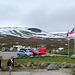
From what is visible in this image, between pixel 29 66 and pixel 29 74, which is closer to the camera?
pixel 29 74

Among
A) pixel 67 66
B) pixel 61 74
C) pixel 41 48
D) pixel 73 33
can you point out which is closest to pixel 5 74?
pixel 61 74

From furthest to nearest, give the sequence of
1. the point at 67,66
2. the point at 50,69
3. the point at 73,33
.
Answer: the point at 73,33
the point at 67,66
the point at 50,69

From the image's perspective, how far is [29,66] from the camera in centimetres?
1695

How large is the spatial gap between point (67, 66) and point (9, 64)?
19.7 ft

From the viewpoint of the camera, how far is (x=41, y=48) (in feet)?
151

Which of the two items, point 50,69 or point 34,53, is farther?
point 34,53

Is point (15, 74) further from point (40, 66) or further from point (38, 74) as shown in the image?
point (40, 66)

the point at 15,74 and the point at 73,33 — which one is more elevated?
the point at 73,33

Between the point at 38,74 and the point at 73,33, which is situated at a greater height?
the point at 73,33

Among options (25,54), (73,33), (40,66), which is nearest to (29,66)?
(40,66)

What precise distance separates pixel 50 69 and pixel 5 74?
4202mm

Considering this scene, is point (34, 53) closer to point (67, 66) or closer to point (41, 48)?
point (41, 48)

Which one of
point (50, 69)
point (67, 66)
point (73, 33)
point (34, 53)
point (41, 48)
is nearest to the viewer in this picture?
point (50, 69)

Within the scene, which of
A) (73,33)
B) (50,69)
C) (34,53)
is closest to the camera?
(50,69)
